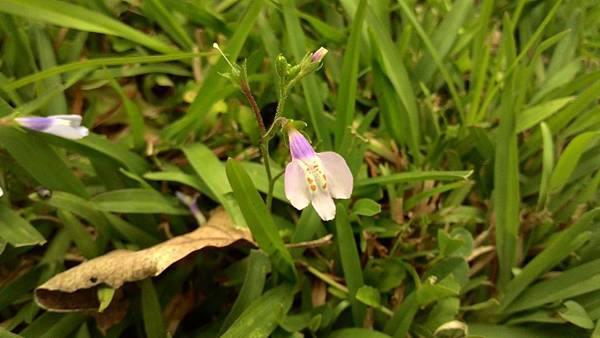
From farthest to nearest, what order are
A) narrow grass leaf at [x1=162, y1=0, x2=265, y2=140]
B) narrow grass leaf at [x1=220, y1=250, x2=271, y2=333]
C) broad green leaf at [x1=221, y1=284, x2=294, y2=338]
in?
narrow grass leaf at [x1=162, y1=0, x2=265, y2=140] < narrow grass leaf at [x1=220, y1=250, x2=271, y2=333] < broad green leaf at [x1=221, y1=284, x2=294, y2=338]

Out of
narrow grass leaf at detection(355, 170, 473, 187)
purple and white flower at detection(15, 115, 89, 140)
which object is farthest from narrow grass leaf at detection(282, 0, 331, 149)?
purple and white flower at detection(15, 115, 89, 140)

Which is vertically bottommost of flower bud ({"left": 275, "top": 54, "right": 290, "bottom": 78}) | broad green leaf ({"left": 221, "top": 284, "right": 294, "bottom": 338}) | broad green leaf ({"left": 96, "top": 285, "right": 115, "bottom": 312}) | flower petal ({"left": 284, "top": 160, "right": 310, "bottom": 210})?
broad green leaf ({"left": 221, "top": 284, "right": 294, "bottom": 338})

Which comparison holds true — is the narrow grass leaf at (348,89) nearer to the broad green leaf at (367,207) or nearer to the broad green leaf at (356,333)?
the broad green leaf at (367,207)

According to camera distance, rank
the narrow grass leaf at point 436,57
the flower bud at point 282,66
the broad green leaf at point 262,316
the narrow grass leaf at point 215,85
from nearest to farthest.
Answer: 1. the flower bud at point 282,66
2. the broad green leaf at point 262,316
3. the narrow grass leaf at point 215,85
4. the narrow grass leaf at point 436,57

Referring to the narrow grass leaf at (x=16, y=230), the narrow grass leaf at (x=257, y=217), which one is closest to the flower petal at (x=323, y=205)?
the narrow grass leaf at (x=257, y=217)

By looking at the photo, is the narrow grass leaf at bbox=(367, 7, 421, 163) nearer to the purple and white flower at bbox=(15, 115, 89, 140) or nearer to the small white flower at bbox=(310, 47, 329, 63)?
the small white flower at bbox=(310, 47, 329, 63)

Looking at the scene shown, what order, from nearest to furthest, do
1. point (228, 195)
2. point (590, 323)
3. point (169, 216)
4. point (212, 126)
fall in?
point (590, 323) → point (228, 195) → point (169, 216) → point (212, 126)

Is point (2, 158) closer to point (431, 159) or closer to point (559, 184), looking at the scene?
point (431, 159)

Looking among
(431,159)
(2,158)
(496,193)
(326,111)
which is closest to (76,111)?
(2,158)
